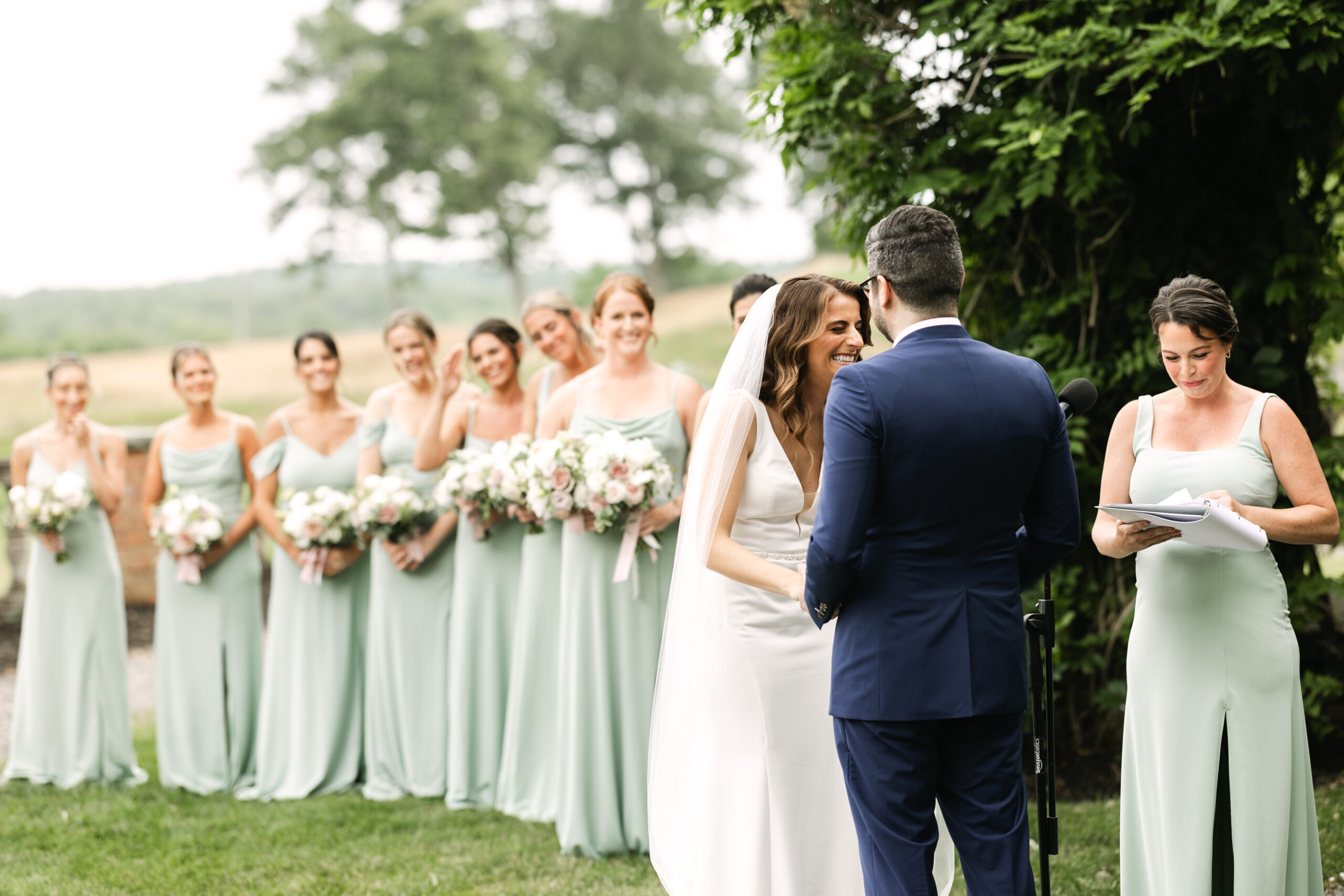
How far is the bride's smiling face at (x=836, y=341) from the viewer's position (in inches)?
144

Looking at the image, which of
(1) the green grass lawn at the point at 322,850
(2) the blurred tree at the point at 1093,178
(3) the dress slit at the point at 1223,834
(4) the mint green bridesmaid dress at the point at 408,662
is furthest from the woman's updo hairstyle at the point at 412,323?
(3) the dress slit at the point at 1223,834

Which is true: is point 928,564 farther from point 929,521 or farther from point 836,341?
point 836,341

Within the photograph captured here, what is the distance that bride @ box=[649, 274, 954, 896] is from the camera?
3.70 metres

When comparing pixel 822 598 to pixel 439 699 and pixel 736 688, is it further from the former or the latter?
pixel 439 699

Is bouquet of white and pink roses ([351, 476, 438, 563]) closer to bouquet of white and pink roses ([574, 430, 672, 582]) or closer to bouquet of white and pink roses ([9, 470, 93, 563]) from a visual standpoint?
bouquet of white and pink roses ([574, 430, 672, 582])

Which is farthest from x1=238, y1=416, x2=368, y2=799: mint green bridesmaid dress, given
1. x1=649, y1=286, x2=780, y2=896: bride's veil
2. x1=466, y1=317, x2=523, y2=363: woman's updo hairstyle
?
x1=649, y1=286, x2=780, y2=896: bride's veil

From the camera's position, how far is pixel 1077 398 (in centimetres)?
341

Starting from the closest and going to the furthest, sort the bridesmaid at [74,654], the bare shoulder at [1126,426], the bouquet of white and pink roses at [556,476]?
the bare shoulder at [1126,426] < the bouquet of white and pink roses at [556,476] < the bridesmaid at [74,654]

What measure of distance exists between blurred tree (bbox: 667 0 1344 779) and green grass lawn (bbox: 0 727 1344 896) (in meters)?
1.14

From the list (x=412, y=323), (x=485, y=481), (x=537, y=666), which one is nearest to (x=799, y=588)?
(x=485, y=481)

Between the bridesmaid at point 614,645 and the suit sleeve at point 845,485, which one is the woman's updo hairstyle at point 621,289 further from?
the suit sleeve at point 845,485

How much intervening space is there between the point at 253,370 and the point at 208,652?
26.0 m

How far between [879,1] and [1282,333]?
272cm

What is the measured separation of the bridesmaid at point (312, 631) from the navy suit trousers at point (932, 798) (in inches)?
188
